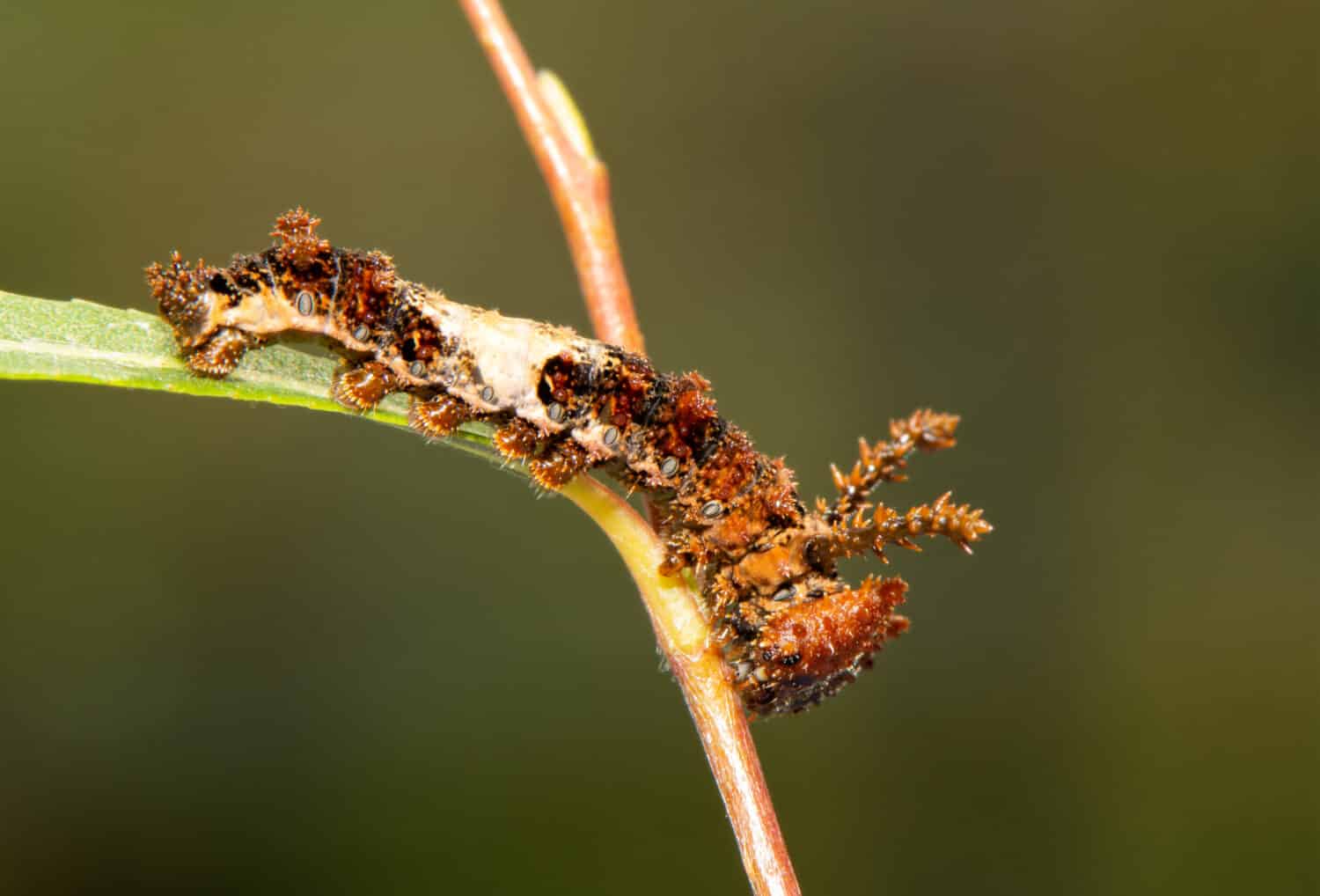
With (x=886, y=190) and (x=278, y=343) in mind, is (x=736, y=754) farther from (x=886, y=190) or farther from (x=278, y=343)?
(x=886, y=190)

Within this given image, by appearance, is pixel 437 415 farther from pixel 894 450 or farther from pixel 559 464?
pixel 894 450

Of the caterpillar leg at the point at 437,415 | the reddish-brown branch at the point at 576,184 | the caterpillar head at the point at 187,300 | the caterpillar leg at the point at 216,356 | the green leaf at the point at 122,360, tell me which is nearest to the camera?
the green leaf at the point at 122,360

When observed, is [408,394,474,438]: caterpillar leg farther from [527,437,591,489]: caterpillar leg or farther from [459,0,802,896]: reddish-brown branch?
[459,0,802,896]: reddish-brown branch

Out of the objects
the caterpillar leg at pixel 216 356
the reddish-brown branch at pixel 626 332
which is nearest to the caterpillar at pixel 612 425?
the caterpillar leg at pixel 216 356

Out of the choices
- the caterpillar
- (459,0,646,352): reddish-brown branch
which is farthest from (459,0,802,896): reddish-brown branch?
→ the caterpillar

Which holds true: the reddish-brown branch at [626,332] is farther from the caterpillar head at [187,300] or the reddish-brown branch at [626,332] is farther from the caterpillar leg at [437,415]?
the caterpillar head at [187,300]

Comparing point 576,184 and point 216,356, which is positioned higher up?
point 576,184

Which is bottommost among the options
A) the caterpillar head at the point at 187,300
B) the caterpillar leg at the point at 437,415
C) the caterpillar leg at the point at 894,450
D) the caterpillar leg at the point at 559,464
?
the caterpillar leg at the point at 894,450

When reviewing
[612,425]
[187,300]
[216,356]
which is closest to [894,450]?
[612,425]
